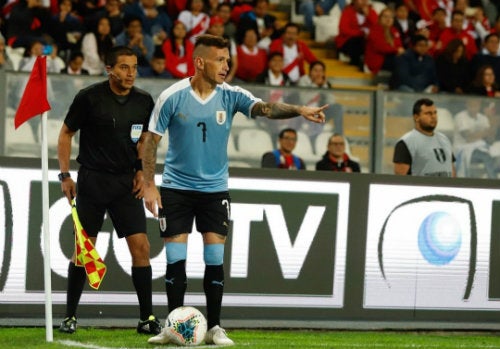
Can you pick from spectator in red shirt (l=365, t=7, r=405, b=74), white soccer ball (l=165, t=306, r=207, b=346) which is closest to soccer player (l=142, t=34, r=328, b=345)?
white soccer ball (l=165, t=306, r=207, b=346)

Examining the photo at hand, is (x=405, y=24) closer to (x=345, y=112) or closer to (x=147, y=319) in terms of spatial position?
(x=345, y=112)

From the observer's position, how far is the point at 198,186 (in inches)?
338

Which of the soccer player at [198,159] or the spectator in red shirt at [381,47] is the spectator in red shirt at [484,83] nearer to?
the spectator in red shirt at [381,47]

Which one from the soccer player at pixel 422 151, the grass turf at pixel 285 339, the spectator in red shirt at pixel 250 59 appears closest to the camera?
the grass turf at pixel 285 339

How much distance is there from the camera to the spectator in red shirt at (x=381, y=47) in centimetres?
1869

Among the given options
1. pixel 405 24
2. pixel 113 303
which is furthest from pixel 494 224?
pixel 405 24

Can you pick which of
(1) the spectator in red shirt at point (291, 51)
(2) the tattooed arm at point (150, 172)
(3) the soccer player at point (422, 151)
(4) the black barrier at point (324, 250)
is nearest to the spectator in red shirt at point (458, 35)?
(1) the spectator in red shirt at point (291, 51)

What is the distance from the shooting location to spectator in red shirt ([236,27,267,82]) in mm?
16656

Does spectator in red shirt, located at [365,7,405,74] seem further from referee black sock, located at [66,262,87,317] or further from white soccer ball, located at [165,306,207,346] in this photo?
white soccer ball, located at [165,306,207,346]

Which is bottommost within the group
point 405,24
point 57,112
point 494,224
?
point 494,224

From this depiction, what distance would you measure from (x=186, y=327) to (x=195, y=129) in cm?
141

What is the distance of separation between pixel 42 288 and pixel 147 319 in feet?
4.33

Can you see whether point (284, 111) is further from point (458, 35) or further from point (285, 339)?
point (458, 35)

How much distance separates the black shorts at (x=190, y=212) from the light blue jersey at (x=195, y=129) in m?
0.06
